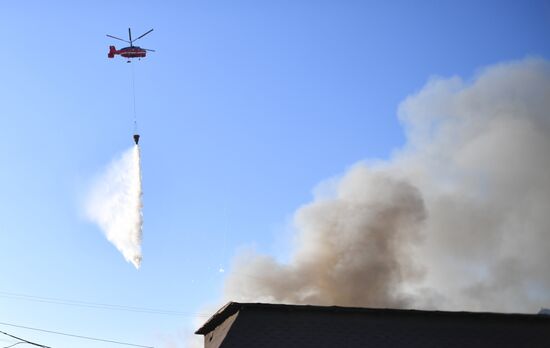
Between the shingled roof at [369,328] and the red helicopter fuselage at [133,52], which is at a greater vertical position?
the red helicopter fuselage at [133,52]

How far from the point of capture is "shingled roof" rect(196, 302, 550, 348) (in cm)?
3133

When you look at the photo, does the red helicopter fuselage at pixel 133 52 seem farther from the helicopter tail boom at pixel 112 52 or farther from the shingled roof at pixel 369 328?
the shingled roof at pixel 369 328

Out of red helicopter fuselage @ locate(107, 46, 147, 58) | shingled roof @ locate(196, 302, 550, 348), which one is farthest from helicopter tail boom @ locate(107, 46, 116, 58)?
shingled roof @ locate(196, 302, 550, 348)

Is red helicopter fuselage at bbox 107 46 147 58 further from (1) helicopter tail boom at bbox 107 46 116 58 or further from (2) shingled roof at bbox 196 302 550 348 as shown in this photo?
(2) shingled roof at bbox 196 302 550 348

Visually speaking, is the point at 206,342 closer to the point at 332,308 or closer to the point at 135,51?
the point at 332,308

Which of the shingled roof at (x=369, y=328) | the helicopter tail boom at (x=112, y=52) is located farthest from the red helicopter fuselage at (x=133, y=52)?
the shingled roof at (x=369, y=328)

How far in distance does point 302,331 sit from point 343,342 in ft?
6.24

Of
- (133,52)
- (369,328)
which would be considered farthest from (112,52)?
(369,328)

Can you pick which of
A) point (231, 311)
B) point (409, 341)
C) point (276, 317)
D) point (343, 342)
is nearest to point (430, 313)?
point (409, 341)

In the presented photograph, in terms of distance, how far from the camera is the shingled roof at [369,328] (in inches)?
1233

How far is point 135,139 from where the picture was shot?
46531 millimetres

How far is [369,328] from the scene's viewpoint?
32.2m

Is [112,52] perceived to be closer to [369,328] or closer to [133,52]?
[133,52]

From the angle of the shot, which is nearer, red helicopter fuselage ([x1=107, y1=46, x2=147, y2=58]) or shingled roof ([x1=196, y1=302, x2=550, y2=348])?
shingled roof ([x1=196, y1=302, x2=550, y2=348])
